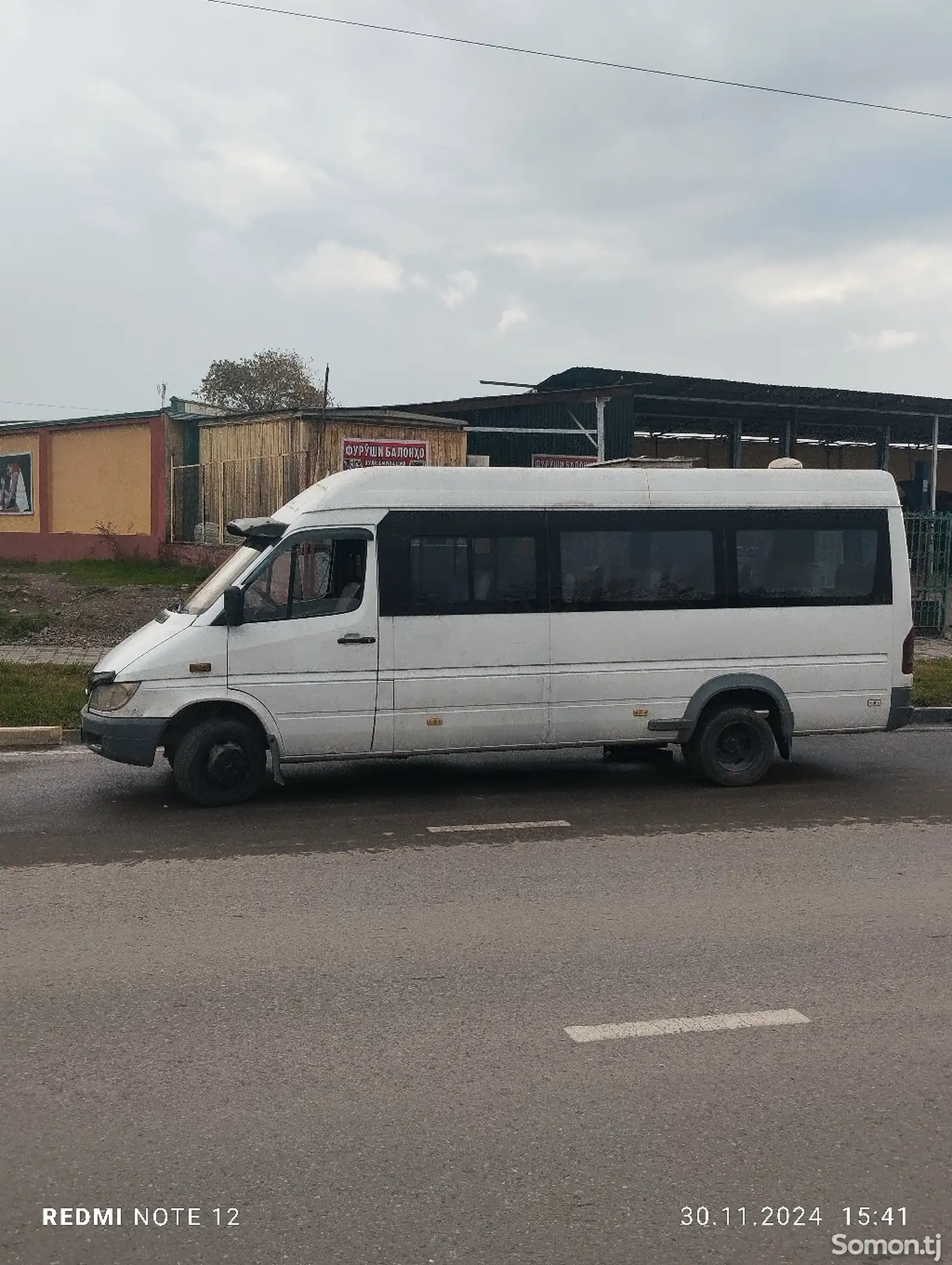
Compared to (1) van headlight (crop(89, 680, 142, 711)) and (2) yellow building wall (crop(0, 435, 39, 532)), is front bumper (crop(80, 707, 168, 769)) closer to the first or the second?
(1) van headlight (crop(89, 680, 142, 711))

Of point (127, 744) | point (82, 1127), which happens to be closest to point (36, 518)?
point (127, 744)

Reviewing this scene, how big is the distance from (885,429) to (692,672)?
30749mm

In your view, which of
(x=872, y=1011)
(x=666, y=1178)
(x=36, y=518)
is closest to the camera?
(x=666, y=1178)

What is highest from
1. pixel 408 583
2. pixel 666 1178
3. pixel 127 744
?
pixel 408 583

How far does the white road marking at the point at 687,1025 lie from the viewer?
4699 mm

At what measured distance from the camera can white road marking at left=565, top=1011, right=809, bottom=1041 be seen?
470 centimetres

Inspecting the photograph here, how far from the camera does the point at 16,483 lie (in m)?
27.5

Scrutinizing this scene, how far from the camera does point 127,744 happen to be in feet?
28.0

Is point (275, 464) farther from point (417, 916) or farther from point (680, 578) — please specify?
point (417, 916)

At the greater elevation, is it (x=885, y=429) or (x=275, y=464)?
(x=885, y=429)

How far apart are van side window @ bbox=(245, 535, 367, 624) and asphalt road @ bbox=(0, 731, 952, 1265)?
1521 mm

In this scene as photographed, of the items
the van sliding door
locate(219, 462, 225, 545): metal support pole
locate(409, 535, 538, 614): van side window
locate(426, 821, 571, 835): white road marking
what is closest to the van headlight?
the van sliding door

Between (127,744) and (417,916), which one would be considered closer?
(417,916)

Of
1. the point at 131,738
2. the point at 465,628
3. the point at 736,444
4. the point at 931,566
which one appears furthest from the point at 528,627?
the point at 736,444
